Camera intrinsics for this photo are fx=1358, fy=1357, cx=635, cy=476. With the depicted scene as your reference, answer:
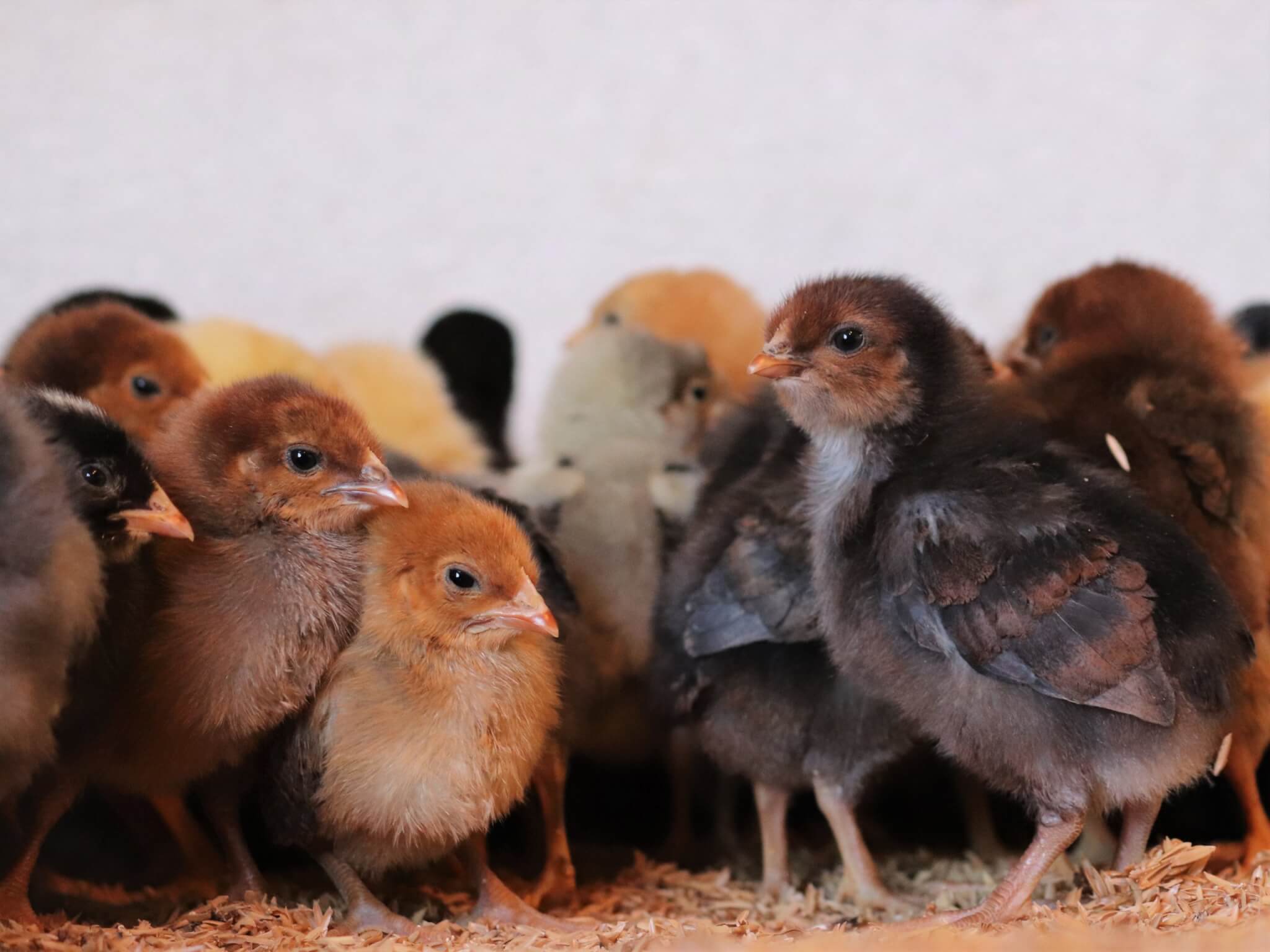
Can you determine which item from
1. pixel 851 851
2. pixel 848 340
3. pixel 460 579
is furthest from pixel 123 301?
pixel 851 851

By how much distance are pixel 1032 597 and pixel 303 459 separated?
0.97m

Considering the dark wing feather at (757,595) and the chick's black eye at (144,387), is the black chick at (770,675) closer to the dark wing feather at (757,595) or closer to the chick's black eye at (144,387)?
the dark wing feather at (757,595)

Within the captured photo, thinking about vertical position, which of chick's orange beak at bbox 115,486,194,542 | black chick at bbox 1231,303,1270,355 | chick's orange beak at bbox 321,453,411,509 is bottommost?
chick's orange beak at bbox 115,486,194,542

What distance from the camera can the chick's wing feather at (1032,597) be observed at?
167 centimetres

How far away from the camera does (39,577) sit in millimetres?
1459

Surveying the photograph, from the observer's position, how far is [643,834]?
2.61 meters

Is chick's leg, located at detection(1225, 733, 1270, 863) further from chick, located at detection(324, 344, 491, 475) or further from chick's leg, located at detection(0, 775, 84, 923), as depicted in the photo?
chick's leg, located at detection(0, 775, 84, 923)

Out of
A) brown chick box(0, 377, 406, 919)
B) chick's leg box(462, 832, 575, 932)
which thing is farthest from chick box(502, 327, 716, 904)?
brown chick box(0, 377, 406, 919)

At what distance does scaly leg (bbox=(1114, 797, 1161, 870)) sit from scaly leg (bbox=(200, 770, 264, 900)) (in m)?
1.23

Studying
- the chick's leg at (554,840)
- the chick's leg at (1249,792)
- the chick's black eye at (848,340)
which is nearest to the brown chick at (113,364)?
the chick's leg at (554,840)

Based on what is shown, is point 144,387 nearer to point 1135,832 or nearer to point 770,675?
point 770,675

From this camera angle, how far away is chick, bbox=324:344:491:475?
280 cm

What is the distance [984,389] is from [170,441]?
1.16m

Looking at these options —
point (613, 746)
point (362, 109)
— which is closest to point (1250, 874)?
point (613, 746)
